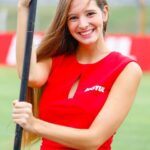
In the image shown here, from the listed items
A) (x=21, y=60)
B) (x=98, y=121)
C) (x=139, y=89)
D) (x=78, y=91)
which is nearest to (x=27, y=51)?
(x=21, y=60)

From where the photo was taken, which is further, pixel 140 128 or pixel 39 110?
pixel 140 128

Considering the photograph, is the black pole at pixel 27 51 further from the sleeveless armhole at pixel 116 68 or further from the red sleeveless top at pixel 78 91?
the sleeveless armhole at pixel 116 68

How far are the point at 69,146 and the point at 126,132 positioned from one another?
540 cm

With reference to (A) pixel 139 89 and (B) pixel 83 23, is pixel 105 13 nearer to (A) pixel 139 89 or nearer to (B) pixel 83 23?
(B) pixel 83 23

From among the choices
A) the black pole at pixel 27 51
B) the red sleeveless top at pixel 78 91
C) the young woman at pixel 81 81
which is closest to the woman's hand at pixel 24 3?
the young woman at pixel 81 81

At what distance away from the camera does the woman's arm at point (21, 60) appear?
357 cm

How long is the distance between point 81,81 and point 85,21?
32 cm

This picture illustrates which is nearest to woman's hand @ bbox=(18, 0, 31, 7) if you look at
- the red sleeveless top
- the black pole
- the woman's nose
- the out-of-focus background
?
the black pole

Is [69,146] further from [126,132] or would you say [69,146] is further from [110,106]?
[126,132]

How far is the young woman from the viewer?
137 inches

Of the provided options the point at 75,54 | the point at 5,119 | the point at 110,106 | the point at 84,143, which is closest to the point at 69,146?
the point at 84,143

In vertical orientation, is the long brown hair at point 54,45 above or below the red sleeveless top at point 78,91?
above

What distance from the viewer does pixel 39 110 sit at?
3738 millimetres

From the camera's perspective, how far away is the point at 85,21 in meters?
3.56
